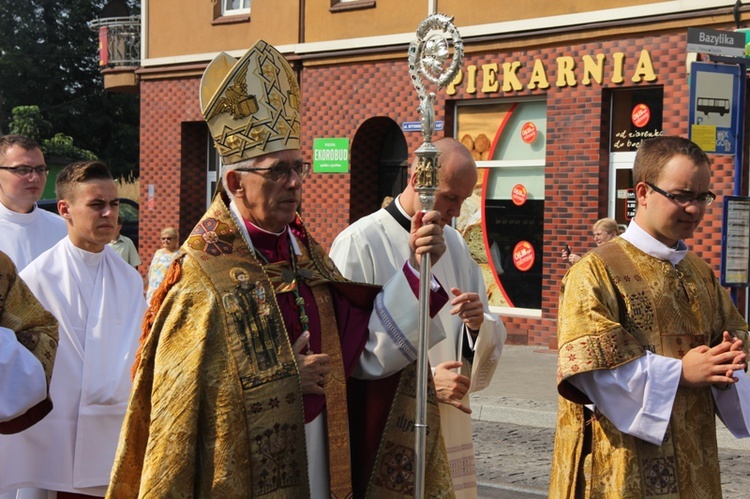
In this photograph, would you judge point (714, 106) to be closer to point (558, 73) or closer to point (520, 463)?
point (520, 463)

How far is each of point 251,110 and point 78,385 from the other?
1.90m

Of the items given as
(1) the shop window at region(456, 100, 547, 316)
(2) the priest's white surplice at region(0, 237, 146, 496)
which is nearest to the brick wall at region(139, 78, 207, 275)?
(1) the shop window at region(456, 100, 547, 316)

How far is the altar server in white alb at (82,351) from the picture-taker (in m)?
5.11

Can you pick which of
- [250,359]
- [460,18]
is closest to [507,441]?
[250,359]

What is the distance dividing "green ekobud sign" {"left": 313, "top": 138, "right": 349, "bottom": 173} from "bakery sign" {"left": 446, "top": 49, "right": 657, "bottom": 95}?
2.48 metres

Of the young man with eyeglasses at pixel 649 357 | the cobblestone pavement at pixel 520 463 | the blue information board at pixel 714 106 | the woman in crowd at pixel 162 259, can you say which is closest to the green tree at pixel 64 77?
the woman in crowd at pixel 162 259

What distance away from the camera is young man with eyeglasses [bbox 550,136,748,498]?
4.11 meters

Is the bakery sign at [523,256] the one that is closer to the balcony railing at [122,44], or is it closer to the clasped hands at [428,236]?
the balcony railing at [122,44]

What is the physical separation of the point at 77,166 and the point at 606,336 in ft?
8.88

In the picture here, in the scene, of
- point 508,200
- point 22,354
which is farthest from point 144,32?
point 22,354

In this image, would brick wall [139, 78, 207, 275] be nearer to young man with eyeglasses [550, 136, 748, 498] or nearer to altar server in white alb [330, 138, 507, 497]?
altar server in white alb [330, 138, 507, 497]

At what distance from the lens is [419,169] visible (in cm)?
395

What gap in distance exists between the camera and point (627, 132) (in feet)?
50.8

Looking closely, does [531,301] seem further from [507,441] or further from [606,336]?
[606,336]
